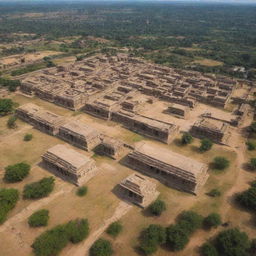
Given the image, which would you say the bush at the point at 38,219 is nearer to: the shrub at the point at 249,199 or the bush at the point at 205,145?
the shrub at the point at 249,199

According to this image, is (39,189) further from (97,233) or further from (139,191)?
(139,191)

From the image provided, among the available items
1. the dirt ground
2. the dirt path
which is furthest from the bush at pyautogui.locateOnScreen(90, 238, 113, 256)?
the dirt ground

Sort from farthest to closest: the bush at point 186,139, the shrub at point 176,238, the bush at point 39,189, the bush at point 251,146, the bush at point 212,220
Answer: the bush at point 186,139, the bush at point 251,146, the bush at point 39,189, the bush at point 212,220, the shrub at point 176,238

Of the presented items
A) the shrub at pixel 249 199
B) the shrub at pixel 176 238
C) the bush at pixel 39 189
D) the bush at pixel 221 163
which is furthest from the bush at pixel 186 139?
the bush at pixel 39 189

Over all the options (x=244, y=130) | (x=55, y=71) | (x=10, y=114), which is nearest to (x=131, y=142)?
(x=244, y=130)

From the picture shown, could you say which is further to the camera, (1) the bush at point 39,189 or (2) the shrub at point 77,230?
(1) the bush at point 39,189

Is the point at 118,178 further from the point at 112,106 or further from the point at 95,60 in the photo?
the point at 95,60
